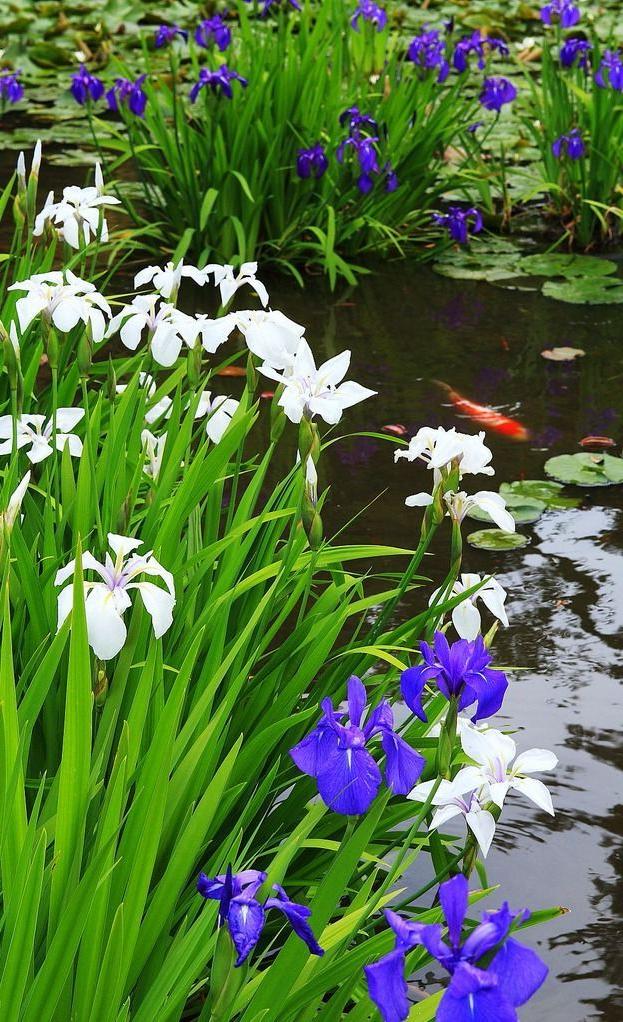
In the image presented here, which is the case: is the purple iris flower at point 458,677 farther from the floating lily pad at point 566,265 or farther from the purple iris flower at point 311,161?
the floating lily pad at point 566,265

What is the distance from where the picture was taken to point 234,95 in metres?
3.88

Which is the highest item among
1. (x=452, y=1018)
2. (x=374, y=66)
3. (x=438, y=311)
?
(x=452, y=1018)

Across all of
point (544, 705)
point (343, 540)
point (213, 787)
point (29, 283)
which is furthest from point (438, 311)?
point (213, 787)

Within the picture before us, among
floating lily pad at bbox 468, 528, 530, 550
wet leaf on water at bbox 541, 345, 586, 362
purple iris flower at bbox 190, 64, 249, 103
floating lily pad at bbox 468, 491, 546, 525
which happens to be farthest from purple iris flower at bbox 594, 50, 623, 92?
floating lily pad at bbox 468, 528, 530, 550

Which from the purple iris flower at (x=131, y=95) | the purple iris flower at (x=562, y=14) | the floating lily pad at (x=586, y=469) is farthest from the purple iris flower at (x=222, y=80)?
the floating lily pad at (x=586, y=469)

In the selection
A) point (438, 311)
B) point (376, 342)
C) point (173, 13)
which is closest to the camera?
point (376, 342)

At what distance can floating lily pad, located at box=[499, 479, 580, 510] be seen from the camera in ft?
9.11

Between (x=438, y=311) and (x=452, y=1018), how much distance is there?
3361 millimetres

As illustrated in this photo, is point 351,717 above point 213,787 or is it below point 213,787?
above

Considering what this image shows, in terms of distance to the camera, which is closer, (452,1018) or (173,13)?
(452,1018)

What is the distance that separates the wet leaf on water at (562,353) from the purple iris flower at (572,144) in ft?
2.54

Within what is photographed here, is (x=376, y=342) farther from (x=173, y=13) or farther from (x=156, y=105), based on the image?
(x=173, y=13)

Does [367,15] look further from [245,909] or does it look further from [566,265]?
[245,909]

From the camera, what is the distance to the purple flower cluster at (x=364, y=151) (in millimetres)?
3752
